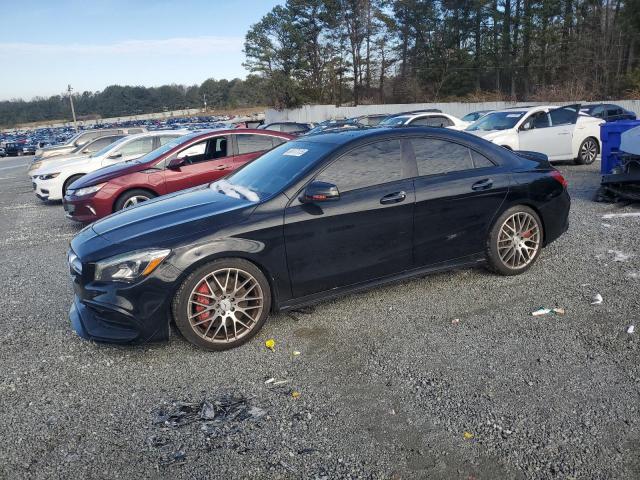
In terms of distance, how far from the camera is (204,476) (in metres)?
2.59

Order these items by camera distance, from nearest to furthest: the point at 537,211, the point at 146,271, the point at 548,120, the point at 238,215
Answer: the point at 146,271, the point at 238,215, the point at 537,211, the point at 548,120

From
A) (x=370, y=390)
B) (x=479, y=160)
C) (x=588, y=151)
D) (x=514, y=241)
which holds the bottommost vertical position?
(x=370, y=390)

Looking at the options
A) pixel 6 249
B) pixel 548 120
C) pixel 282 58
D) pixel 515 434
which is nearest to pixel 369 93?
pixel 282 58

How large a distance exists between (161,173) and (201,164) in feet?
2.15

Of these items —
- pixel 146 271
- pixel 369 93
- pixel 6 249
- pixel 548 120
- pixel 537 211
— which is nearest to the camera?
pixel 146 271

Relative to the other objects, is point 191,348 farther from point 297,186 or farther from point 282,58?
point 282,58

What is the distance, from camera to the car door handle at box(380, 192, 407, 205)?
4.34 m

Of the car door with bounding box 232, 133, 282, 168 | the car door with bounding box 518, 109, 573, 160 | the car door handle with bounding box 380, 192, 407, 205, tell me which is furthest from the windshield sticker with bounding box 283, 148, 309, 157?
the car door with bounding box 518, 109, 573, 160

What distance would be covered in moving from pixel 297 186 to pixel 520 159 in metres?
2.48

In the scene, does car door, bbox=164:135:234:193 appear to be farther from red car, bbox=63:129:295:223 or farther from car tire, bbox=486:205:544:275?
car tire, bbox=486:205:544:275

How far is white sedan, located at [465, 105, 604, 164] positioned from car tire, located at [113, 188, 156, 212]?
7.66m

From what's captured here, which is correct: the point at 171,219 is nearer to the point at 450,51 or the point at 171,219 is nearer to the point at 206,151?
the point at 206,151

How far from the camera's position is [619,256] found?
557 cm

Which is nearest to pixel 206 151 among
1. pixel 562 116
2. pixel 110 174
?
pixel 110 174
